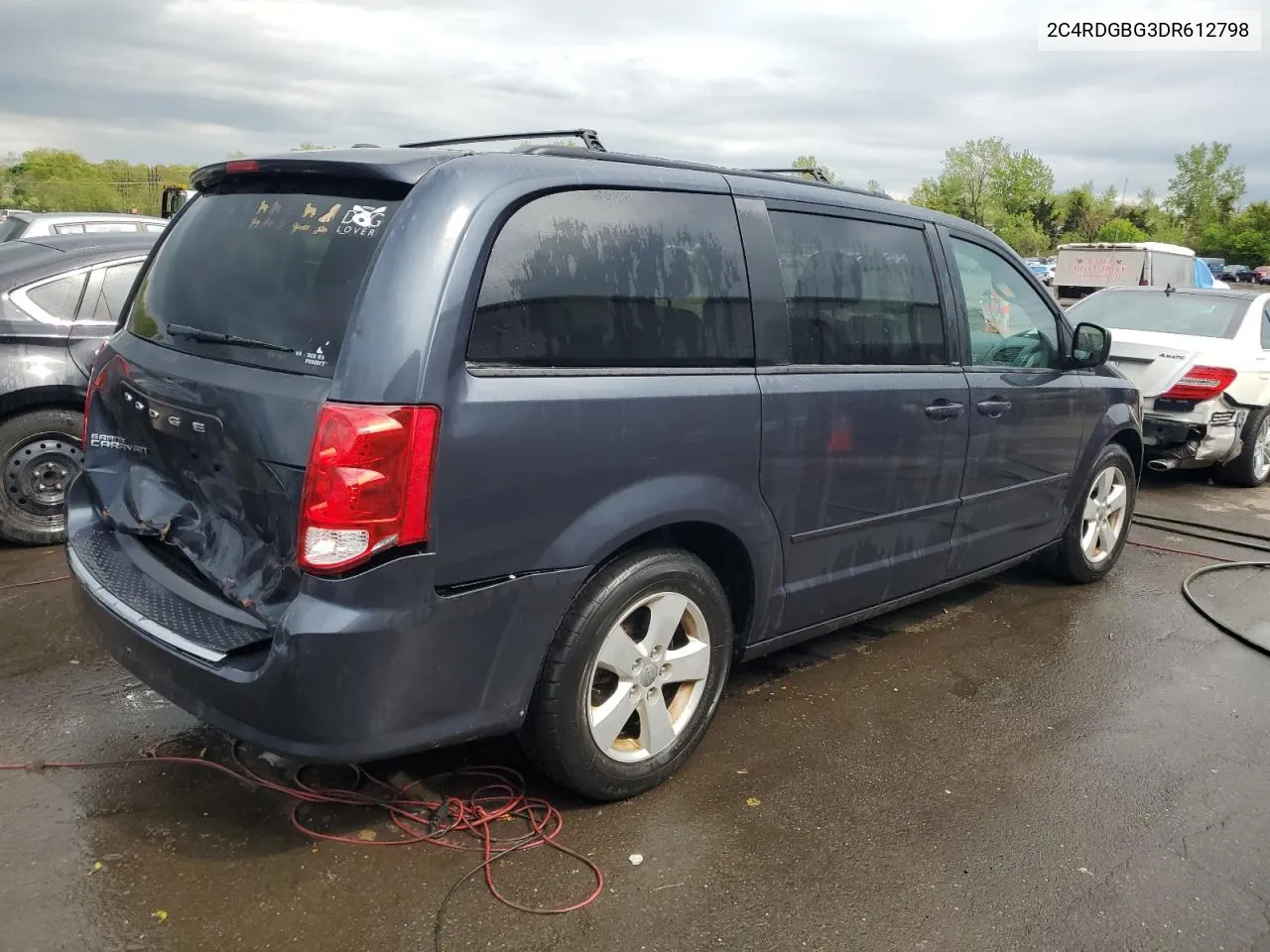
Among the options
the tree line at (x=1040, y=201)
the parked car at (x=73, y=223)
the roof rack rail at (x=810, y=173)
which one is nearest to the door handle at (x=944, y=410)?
the roof rack rail at (x=810, y=173)

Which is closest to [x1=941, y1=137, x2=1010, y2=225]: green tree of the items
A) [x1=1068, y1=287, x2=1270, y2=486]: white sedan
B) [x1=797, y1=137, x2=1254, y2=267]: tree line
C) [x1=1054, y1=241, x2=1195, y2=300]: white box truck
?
[x1=797, y1=137, x2=1254, y2=267]: tree line

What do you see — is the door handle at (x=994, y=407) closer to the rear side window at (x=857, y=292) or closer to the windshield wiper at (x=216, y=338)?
the rear side window at (x=857, y=292)

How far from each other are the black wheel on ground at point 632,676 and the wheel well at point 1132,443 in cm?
310

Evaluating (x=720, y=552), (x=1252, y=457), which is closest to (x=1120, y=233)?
(x=1252, y=457)

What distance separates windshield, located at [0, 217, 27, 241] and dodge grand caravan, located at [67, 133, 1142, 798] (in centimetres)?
977

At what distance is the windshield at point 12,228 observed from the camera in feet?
37.4

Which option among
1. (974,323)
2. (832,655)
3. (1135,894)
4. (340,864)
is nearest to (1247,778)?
(1135,894)

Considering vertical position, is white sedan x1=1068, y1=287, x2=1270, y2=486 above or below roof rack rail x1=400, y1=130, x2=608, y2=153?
below

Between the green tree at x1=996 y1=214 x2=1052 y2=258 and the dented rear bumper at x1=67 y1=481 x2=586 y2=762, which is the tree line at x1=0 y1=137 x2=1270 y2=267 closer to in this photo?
the green tree at x1=996 y1=214 x2=1052 y2=258

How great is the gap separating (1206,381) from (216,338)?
7.27 metres

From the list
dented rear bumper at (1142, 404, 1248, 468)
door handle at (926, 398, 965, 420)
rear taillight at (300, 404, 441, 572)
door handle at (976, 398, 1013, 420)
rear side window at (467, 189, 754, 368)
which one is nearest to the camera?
rear taillight at (300, 404, 441, 572)

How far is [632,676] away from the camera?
301 cm

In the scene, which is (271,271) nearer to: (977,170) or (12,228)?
(12,228)

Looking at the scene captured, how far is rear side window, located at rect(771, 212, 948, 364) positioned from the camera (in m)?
3.42
